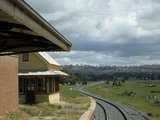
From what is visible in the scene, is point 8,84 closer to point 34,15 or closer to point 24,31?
point 24,31

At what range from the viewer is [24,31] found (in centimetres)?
651

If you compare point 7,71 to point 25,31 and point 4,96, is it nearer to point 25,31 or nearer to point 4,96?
point 4,96

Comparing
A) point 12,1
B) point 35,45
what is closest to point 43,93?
point 35,45

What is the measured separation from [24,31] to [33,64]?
119 ft

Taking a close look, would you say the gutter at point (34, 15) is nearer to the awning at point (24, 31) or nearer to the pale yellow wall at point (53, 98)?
the awning at point (24, 31)

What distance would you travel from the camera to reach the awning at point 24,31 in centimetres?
521

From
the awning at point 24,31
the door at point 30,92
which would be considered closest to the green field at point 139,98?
the door at point 30,92

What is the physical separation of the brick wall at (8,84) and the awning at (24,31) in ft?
57.7

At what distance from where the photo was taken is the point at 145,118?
36281 millimetres

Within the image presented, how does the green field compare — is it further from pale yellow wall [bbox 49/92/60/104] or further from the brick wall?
the brick wall

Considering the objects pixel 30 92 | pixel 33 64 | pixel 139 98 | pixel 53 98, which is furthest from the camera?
pixel 139 98

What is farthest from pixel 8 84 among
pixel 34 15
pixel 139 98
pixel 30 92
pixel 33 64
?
pixel 139 98

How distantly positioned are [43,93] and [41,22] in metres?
36.0

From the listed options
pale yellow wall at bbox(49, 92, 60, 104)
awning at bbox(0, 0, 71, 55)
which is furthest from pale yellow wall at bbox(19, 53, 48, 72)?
awning at bbox(0, 0, 71, 55)
